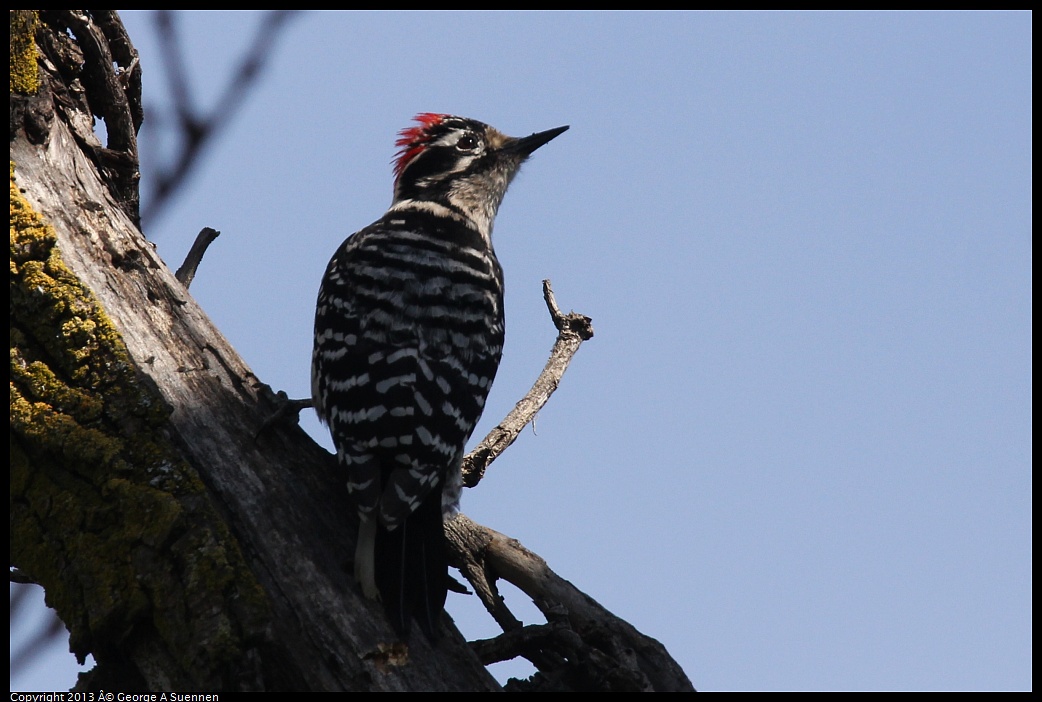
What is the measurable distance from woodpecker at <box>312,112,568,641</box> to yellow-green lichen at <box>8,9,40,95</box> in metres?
1.49

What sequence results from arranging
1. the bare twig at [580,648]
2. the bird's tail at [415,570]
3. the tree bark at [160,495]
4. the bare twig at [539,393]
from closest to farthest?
the tree bark at [160,495], the bird's tail at [415,570], the bare twig at [580,648], the bare twig at [539,393]

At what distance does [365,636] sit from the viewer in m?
2.77

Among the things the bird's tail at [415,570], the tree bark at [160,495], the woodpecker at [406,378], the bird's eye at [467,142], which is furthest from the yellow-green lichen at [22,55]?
the bird's eye at [467,142]

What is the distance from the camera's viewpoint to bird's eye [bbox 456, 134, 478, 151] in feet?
20.5

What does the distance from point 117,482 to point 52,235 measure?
3.23ft

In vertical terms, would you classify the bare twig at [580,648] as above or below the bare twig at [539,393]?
below

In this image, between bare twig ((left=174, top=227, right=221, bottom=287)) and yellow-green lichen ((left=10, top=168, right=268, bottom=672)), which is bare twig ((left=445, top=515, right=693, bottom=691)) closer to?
yellow-green lichen ((left=10, top=168, right=268, bottom=672))

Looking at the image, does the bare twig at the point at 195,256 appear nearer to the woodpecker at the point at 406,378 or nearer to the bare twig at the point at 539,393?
the woodpecker at the point at 406,378

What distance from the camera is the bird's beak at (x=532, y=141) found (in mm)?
6363

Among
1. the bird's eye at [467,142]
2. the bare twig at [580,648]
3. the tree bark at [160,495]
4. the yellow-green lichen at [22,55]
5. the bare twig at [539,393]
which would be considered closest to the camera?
the tree bark at [160,495]

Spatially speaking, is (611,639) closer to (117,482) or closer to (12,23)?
(117,482)

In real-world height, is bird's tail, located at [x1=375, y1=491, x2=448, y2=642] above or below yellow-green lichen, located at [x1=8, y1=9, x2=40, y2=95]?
below

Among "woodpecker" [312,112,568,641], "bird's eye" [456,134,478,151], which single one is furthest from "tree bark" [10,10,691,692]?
"bird's eye" [456,134,478,151]

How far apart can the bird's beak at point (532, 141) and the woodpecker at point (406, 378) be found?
101cm
